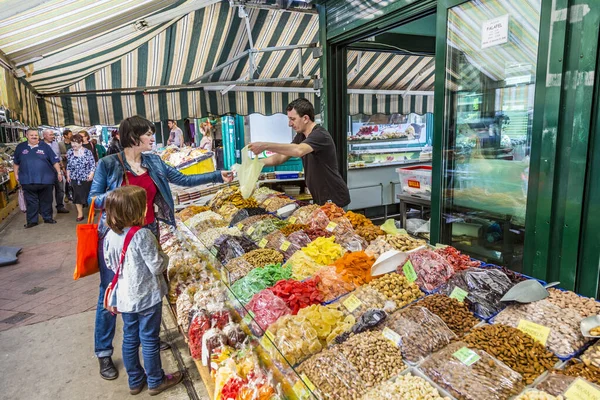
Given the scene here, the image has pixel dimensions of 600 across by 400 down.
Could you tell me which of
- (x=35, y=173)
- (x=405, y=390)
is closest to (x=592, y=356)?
(x=405, y=390)

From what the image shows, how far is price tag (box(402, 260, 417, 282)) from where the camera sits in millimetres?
2002

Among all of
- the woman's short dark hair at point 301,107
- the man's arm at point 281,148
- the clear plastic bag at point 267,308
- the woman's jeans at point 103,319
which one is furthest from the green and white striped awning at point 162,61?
the clear plastic bag at point 267,308

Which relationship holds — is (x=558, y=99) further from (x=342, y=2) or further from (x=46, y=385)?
(x=46, y=385)

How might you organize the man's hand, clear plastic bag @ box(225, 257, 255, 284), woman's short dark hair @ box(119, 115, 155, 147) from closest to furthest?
clear plastic bag @ box(225, 257, 255, 284) < woman's short dark hair @ box(119, 115, 155, 147) < the man's hand

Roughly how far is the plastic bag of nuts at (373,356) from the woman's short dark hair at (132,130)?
191 centimetres

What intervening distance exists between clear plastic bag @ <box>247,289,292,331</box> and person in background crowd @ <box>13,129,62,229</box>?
704cm

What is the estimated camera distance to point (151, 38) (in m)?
5.20

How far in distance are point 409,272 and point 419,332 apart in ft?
1.66

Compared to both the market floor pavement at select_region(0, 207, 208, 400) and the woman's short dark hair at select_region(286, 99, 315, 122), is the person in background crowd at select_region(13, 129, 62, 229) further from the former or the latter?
the woman's short dark hair at select_region(286, 99, 315, 122)

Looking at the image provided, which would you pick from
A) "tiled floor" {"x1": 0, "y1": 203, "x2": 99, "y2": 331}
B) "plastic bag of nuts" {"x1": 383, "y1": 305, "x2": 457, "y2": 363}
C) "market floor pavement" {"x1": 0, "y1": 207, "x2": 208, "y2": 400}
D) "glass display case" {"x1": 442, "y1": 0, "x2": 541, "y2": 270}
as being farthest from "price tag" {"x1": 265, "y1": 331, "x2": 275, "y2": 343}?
"tiled floor" {"x1": 0, "y1": 203, "x2": 99, "y2": 331}

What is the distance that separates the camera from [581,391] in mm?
1190

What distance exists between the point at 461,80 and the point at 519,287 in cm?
139

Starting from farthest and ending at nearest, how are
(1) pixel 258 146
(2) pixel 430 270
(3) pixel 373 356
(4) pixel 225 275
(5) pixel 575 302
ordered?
(1) pixel 258 146, (4) pixel 225 275, (2) pixel 430 270, (5) pixel 575 302, (3) pixel 373 356

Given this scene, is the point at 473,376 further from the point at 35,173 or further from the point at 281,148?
the point at 35,173
